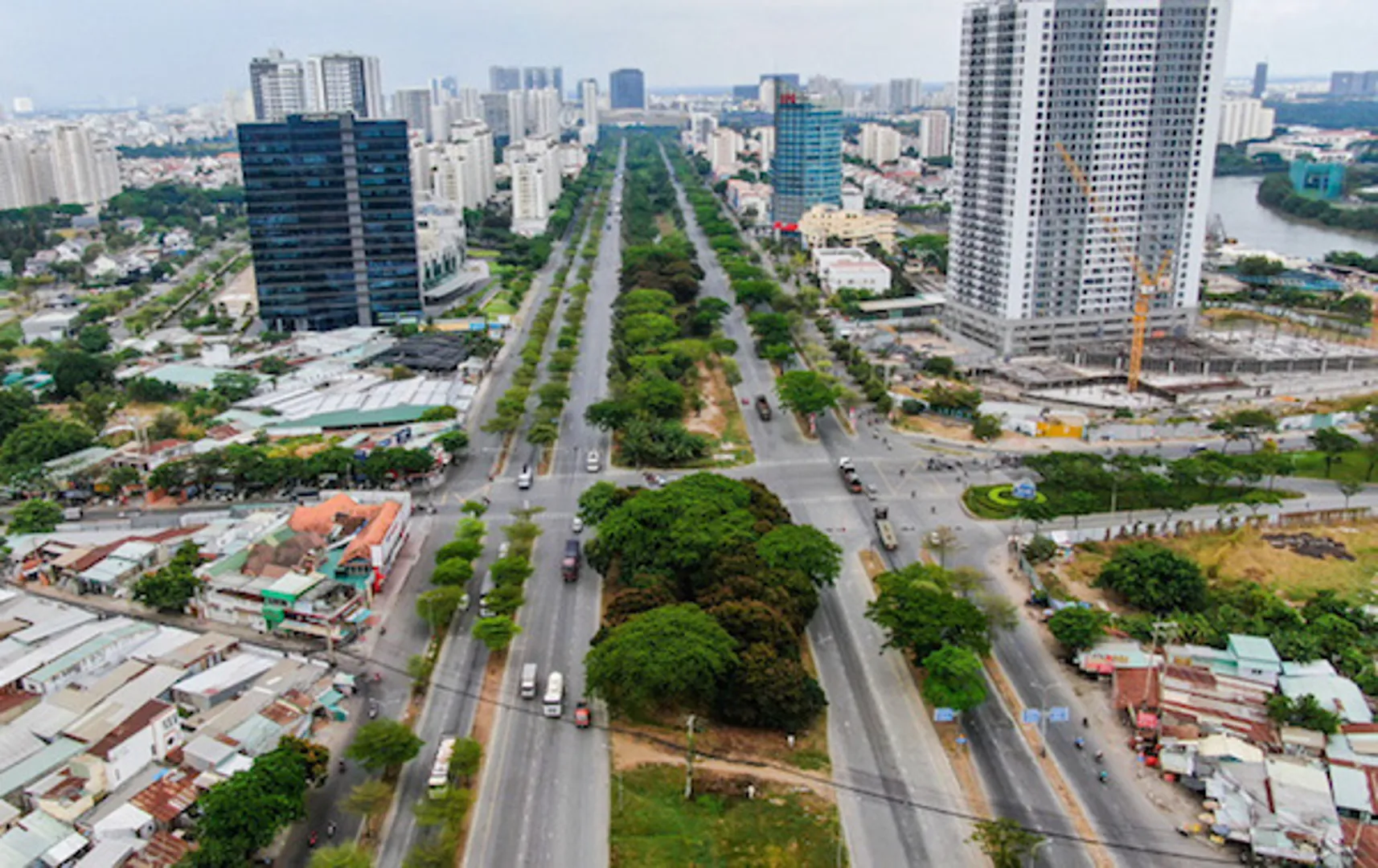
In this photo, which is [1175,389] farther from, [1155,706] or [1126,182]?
[1155,706]

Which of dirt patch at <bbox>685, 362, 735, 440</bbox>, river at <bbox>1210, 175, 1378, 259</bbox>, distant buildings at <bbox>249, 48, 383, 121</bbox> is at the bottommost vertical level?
dirt patch at <bbox>685, 362, 735, 440</bbox>

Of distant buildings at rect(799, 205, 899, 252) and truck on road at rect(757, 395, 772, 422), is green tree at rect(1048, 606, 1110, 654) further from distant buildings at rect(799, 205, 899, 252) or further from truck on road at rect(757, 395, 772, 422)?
distant buildings at rect(799, 205, 899, 252)

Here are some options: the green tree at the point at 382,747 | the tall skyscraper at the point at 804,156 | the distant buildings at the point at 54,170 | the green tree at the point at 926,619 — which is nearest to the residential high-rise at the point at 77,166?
the distant buildings at the point at 54,170

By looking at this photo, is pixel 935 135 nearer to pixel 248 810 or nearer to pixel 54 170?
pixel 54 170

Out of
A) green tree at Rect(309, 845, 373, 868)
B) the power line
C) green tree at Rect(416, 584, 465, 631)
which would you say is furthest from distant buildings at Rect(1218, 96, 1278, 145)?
green tree at Rect(309, 845, 373, 868)

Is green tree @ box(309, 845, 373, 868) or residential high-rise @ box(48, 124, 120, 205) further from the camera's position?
residential high-rise @ box(48, 124, 120, 205)

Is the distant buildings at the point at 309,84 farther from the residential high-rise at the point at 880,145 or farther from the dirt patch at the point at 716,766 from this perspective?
the dirt patch at the point at 716,766

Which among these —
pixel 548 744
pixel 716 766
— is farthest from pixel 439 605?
pixel 716 766

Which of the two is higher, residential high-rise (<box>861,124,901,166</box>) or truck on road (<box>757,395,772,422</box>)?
residential high-rise (<box>861,124,901,166</box>)
